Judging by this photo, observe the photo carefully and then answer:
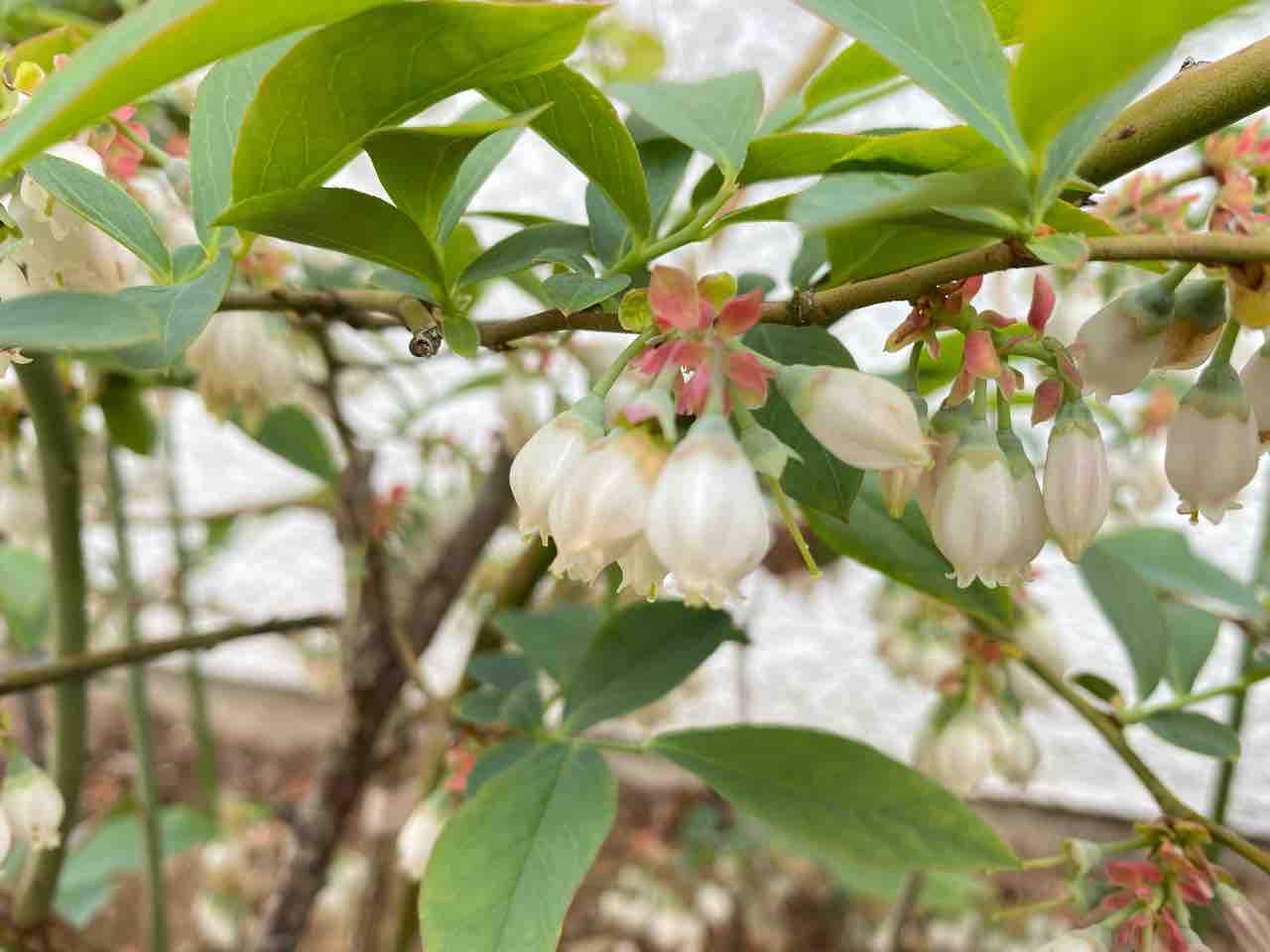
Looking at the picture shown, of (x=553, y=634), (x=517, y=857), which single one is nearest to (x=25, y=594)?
(x=553, y=634)

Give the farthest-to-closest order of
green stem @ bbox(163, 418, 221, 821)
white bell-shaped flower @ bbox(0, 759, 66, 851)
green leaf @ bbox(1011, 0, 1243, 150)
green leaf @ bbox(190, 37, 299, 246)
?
1. green stem @ bbox(163, 418, 221, 821)
2. white bell-shaped flower @ bbox(0, 759, 66, 851)
3. green leaf @ bbox(190, 37, 299, 246)
4. green leaf @ bbox(1011, 0, 1243, 150)

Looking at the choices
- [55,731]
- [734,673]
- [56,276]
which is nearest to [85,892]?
[55,731]

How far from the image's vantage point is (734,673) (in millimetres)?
1440

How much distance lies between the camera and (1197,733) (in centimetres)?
38

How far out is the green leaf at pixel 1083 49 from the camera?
16 cm

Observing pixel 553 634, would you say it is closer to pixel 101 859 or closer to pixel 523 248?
pixel 523 248

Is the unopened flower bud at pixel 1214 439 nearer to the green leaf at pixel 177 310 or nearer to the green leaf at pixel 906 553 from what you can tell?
the green leaf at pixel 906 553

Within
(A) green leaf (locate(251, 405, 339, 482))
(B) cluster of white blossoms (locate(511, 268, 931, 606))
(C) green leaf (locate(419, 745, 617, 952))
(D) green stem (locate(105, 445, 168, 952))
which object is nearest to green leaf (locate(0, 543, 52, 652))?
(D) green stem (locate(105, 445, 168, 952))

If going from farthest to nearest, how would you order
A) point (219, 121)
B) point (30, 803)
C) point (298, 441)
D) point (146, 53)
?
point (298, 441) → point (30, 803) → point (219, 121) → point (146, 53)

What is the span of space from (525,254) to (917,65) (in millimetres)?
107

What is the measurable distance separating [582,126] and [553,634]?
0.99 feet

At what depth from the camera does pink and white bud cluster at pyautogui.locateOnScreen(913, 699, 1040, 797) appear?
1.74 feet

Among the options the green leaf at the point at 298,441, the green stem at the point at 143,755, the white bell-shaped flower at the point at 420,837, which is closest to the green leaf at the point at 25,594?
the green stem at the point at 143,755

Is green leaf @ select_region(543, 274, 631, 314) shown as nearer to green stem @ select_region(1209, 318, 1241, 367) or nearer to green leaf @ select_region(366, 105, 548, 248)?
green leaf @ select_region(366, 105, 548, 248)
